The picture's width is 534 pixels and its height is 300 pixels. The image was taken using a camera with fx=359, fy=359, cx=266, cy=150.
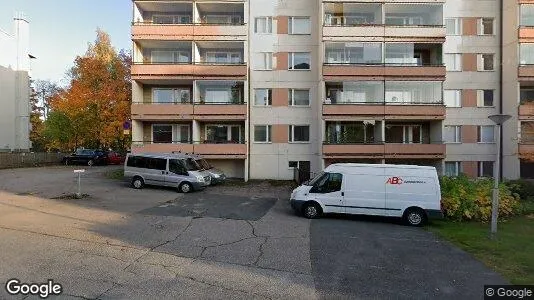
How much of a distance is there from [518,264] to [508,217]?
8.36m

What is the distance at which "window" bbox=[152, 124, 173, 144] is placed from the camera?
27531mm

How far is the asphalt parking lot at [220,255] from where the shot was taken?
6.62m

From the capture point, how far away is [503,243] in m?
10.7

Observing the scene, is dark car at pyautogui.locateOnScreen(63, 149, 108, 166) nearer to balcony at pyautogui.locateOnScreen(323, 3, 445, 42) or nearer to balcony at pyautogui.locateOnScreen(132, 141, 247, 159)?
balcony at pyautogui.locateOnScreen(132, 141, 247, 159)

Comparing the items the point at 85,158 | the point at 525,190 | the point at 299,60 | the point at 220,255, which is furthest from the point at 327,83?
the point at 85,158

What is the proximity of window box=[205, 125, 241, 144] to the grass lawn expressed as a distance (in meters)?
16.5

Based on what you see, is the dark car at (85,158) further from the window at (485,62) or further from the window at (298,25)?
the window at (485,62)

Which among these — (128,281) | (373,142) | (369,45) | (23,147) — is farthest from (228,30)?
(23,147)

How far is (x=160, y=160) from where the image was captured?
69.6 ft

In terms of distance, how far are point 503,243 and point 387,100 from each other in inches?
646

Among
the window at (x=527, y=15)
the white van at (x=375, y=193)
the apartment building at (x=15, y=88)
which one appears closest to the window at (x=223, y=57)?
the white van at (x=375, y=193)

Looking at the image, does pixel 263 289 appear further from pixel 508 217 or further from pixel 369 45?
pixel 369 45

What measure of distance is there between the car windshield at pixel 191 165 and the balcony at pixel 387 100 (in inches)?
383

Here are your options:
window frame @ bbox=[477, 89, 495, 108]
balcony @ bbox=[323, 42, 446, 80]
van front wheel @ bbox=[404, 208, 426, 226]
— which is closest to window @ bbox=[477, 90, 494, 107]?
window frame @ bbox=[477, 89, 495, 108]
